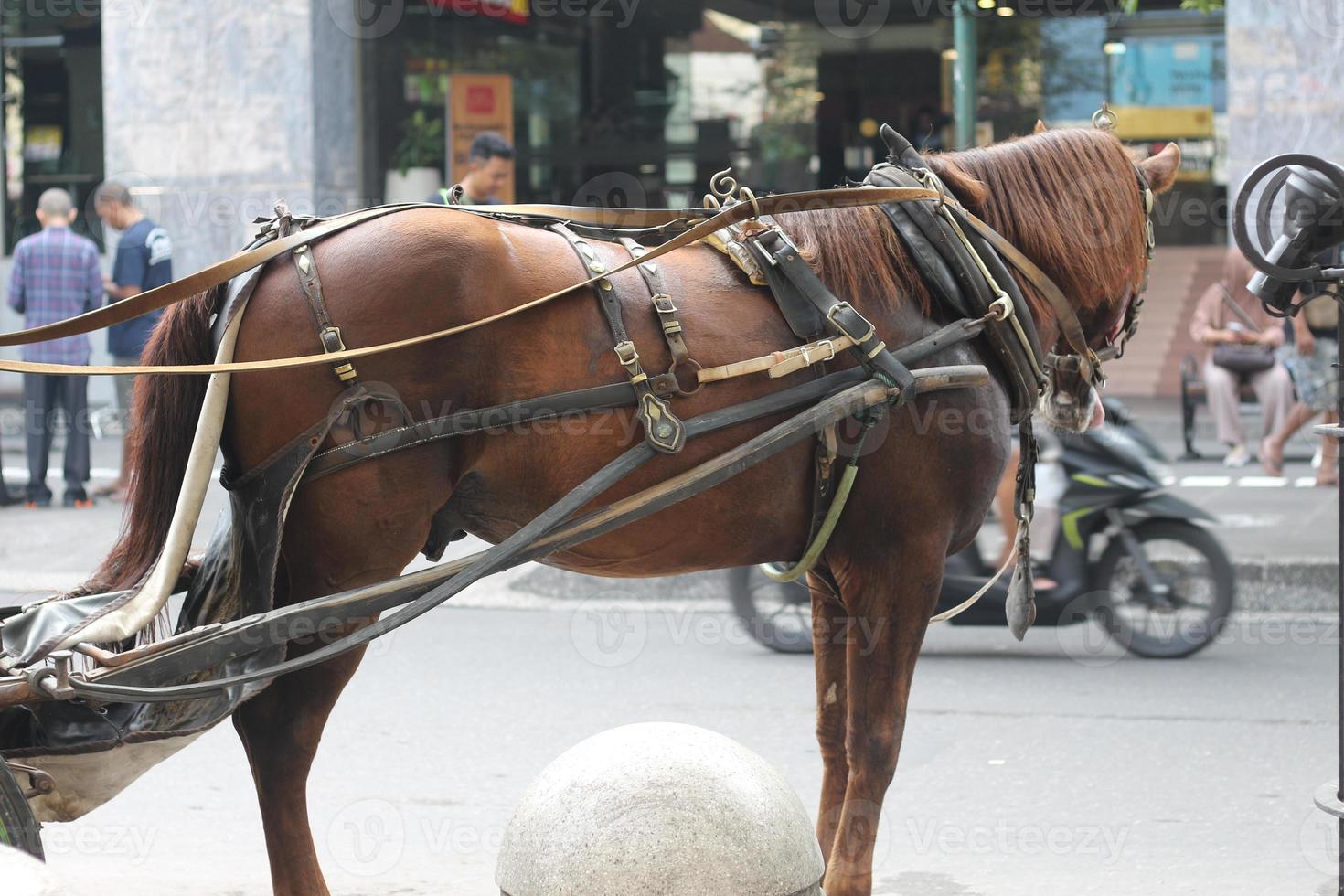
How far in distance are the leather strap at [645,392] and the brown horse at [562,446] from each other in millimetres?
36

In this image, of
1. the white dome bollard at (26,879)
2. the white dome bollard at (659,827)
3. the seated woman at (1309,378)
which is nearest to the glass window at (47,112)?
the seated woman at (1309,378)

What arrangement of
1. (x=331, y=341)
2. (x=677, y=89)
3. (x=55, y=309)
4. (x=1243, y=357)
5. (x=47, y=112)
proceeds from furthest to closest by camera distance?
(x=677, y=89), (x=47, y=112), (x=1243, y=357), (x=55, y=309), (x=331, y=341)

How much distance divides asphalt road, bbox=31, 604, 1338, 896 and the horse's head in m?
1.45

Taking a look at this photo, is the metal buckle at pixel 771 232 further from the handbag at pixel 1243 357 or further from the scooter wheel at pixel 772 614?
the handbag at pixel 1243 357

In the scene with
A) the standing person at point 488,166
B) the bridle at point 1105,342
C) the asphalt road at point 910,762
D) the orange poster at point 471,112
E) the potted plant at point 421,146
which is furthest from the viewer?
the potted plant at point 421,146

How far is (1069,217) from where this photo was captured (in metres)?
4.11

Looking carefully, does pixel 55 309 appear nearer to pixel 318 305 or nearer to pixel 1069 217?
pixel 318 305

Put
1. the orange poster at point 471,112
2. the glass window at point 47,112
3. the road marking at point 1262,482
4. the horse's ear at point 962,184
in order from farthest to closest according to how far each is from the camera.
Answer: the glass window at point 47,112 < the orange poster at point 471,112 < the road marking at point 1262,482 < the horse's ear at point 962,184

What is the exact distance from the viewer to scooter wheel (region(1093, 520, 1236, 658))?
6.91 meters

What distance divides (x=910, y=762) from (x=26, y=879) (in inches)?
150

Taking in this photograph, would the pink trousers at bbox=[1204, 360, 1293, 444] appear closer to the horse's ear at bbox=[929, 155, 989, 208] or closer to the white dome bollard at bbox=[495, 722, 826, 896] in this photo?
the horse's ear at bbox=[929, 155, 989, 208]

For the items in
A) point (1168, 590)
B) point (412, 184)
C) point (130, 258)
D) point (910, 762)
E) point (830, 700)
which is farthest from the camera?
point (412, 184)

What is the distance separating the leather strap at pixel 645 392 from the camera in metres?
3.42

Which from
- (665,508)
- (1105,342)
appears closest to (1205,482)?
(1105,342)
